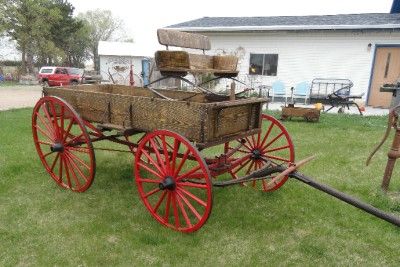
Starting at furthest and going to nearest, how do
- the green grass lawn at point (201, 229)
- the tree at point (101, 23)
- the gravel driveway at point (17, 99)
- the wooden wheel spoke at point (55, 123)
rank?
the tree at point (101, 23) → the gravel driveway at point (17, 99) → the wooden wheel spoke at point (55, 123) → the green grass lawn at point (201, 229)

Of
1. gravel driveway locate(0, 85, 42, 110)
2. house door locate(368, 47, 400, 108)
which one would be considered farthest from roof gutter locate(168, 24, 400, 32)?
gravel driveway locate(0, 85, 42, 110)

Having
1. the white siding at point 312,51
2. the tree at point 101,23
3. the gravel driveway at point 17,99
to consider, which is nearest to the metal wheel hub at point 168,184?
the gravel driveway at point 17,99

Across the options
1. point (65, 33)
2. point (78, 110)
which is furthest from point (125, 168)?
point (65, 33)

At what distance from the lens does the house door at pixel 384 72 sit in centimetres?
1268

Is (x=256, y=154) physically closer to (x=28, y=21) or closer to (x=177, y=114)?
(x=177, y=114)

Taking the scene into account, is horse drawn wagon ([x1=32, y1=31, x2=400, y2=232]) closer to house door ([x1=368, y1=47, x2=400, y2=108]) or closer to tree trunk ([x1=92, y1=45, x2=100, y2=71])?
house door ([x1=368, y1=47, x2=400, y2=108])

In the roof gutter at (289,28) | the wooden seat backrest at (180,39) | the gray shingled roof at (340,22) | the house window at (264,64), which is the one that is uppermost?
the gray shingled roof at (340,22)

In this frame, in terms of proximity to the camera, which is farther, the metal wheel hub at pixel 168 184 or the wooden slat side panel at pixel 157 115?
the metal wheel hub at pixel 168 184

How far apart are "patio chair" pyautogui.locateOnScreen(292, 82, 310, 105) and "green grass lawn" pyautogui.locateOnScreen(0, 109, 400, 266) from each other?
342 inches

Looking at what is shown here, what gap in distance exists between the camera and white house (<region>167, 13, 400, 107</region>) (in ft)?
41.9

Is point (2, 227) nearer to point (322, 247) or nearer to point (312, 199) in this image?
point (322, 247)

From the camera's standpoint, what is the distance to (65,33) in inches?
1415

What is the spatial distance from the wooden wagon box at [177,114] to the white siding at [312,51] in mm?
10809

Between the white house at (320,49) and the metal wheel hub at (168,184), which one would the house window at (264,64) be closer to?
the white house at (320,49)
